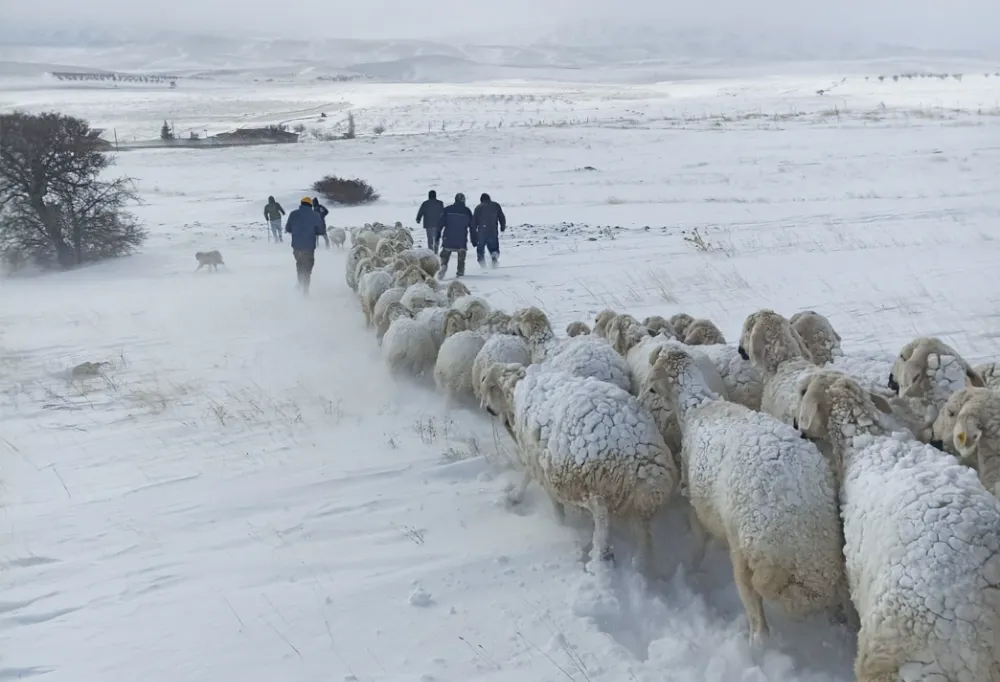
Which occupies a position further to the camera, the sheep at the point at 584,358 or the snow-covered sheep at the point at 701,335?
the snow-covered sheep at the point at 701,335

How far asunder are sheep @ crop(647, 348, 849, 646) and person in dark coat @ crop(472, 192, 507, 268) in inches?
447

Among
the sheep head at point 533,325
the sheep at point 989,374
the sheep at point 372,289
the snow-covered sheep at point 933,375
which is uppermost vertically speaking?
the snow-covered sheep at point 933,375

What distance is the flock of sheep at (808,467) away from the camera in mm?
2914

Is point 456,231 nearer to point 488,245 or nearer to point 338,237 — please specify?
point 488,245

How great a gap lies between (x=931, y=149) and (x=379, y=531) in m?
32.0

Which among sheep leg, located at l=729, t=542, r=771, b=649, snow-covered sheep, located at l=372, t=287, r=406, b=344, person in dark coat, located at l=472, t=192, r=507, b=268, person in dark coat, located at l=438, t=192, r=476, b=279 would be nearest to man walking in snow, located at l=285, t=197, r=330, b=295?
person in dark coat, located at l=438, t=192, r=476, b=279

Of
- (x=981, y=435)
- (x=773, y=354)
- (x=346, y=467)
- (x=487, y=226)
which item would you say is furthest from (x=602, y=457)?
(x=487, y=226)

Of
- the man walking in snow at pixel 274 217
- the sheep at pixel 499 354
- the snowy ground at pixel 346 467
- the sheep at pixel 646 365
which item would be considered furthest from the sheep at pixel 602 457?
the man walking in snow at pixel 274 217

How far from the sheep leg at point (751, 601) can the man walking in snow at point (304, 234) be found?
11.2 meters

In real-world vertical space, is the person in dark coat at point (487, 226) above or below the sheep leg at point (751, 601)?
above

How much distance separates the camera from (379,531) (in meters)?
5.18

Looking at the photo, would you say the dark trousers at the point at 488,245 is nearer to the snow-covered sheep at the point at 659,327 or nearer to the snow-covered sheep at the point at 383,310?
the snow-covered sheep at the point at 383,310

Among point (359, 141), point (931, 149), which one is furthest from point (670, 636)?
point (359, 141)

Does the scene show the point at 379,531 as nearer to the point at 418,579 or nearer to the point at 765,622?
the point at 418,579
